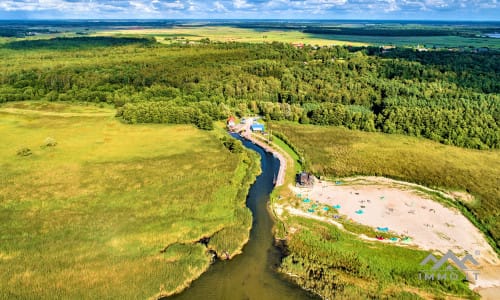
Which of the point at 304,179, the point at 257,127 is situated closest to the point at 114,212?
the point at 304,179

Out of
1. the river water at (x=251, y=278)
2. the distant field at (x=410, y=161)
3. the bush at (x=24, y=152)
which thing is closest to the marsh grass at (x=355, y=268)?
the river water at (x=251, y=278)

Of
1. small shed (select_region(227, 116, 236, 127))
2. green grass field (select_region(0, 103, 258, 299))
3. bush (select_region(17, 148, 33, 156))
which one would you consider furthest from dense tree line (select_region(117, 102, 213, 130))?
bush (select_region(17, 148, 33, 156))

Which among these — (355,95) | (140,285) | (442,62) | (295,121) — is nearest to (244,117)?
(295,121)

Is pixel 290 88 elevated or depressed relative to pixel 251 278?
elevated

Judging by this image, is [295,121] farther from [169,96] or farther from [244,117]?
[169,96]

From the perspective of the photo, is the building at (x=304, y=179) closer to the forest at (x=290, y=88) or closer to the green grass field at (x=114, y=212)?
the green grass field at (x=114, y=212)

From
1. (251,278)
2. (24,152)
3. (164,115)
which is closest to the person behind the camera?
(251,278)

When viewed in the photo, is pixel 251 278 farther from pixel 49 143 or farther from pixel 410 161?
pixel 49 143
